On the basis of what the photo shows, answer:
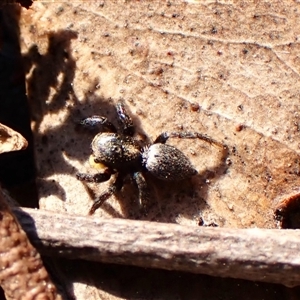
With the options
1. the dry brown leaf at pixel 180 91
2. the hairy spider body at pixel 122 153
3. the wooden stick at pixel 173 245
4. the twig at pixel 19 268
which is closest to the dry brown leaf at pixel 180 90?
the dry brown leaf at pixel 180 91

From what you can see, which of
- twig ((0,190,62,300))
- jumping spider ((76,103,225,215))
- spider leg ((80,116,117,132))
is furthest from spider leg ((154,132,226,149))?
twig ((0,190,62,300))

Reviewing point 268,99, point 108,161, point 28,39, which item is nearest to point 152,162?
point 108,161

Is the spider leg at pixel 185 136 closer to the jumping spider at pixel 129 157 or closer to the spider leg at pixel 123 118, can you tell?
the jumping spider at pixel 129 157

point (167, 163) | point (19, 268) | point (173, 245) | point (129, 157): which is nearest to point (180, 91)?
point (167, 163)

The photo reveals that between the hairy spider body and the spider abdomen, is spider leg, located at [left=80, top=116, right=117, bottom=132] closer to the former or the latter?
the hairy spider body

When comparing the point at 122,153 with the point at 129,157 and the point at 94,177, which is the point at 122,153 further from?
the point at 94,177

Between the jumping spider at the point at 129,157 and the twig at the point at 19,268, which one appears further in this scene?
the jumping spider at the point at 129,157

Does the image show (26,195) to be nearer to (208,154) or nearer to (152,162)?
(152,162)
